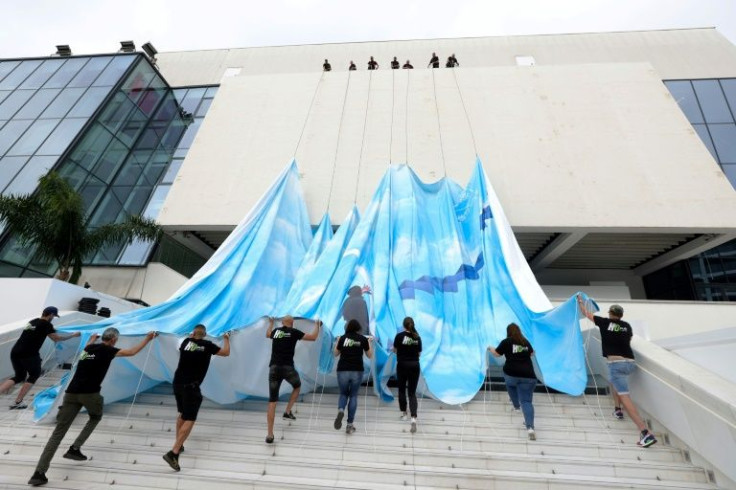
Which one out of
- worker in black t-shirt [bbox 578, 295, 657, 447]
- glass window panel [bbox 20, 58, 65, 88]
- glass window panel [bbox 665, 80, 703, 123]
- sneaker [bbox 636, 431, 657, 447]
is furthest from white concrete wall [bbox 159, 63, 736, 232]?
sneaker [bbox 636, 431, 657, 447]

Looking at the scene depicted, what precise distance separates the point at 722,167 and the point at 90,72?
947 inches

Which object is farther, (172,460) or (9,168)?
(9,168)

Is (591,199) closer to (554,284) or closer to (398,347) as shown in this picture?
(554,284)

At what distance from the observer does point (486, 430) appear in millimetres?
4691

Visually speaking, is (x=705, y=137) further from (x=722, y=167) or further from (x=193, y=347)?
(x=193, y=347)

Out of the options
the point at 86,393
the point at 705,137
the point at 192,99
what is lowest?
the point at 86,393

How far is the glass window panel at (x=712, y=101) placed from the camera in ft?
48.8

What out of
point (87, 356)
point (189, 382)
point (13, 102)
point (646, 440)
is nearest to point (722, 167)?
point (646, 440)

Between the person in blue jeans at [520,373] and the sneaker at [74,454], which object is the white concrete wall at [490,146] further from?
the sneaker at [74,454]

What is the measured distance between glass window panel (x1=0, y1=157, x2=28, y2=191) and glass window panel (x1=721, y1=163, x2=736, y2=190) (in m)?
23.0

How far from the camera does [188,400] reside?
401 centimetres

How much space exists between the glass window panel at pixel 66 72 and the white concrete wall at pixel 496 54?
4544 mm

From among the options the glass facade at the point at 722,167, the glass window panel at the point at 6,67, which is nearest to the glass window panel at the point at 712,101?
the glass facade at the point at 722,167

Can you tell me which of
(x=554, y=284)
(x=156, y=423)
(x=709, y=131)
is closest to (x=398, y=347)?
(x=156, y=423)
